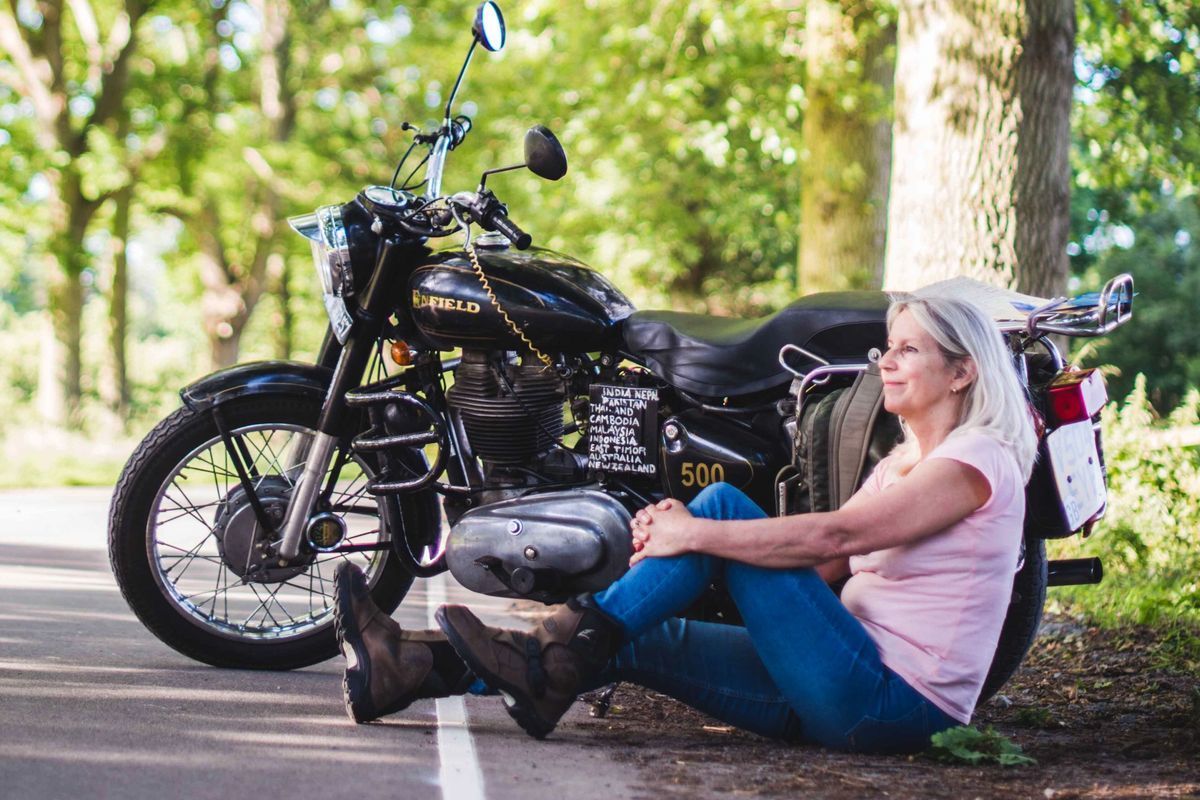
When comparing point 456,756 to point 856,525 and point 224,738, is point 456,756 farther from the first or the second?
point 856,525

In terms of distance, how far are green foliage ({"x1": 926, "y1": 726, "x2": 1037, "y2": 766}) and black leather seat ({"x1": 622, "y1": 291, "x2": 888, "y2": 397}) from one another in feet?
3.93

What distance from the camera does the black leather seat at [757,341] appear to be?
15.2 ft

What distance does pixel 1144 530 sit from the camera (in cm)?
769

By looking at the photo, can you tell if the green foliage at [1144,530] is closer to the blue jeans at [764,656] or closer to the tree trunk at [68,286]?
the blue jeans at [764,656]

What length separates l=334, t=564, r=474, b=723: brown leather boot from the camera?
13.8 ft

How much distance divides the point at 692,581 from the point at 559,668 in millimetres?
424

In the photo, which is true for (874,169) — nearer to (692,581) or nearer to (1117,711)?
(1117,711)

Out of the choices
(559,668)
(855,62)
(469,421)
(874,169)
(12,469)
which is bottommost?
(12,469)

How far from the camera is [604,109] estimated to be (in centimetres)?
1769

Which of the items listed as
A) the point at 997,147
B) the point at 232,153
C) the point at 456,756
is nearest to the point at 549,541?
the point at 456,756

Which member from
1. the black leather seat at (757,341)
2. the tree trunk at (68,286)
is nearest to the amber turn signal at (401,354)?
the black leather seat at (757,341)

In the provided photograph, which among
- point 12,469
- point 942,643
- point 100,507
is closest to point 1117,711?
point 942,643

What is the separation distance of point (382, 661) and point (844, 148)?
9.72 m

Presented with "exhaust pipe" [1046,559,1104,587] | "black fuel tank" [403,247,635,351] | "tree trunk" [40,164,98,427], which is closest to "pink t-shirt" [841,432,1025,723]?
"exhaust pipe" [1046,559,1104,587]
